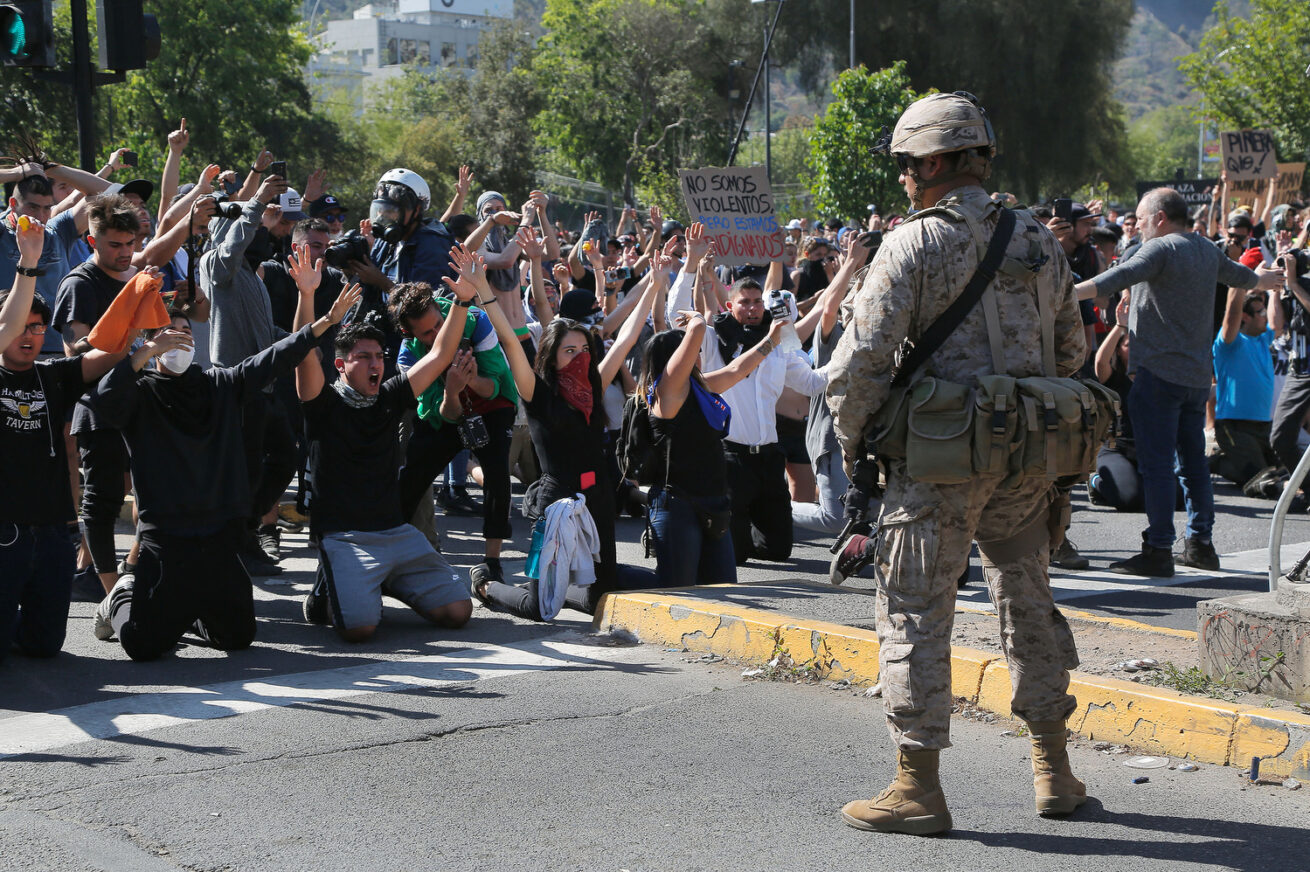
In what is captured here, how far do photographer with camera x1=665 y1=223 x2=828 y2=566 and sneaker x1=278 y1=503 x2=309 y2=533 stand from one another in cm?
306

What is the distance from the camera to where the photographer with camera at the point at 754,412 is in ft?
27.3

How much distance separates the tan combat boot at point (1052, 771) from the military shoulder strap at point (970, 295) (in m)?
1.17

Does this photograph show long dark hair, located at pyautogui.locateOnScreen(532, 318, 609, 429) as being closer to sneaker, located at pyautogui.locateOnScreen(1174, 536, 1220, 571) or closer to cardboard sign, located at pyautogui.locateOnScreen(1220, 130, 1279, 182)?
sneaker, located at pyautogui.locateOnScreen(1174, 536, 1220, 571)

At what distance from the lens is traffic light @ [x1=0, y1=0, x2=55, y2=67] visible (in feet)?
30.4

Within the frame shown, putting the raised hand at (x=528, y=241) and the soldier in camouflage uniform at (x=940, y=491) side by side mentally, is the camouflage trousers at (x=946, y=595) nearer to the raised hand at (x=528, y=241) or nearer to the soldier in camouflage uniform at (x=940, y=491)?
the soldier in camouflage uniform at (x=940, y=491)

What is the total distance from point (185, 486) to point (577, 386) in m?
1.99

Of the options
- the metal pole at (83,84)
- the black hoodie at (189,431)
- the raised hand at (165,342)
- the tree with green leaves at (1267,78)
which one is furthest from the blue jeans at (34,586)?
the tree with green leaves at (1267,78)

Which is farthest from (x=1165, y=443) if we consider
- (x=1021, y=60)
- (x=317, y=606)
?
(x=1021, y=60)

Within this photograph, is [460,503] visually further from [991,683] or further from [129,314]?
[991,683]

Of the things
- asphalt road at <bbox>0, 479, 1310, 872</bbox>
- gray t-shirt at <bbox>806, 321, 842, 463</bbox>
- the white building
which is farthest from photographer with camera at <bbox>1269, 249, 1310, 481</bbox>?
the white building

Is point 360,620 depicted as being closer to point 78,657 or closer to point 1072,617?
point 78,657

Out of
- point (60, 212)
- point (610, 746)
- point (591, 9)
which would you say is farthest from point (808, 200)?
point (610, 746)

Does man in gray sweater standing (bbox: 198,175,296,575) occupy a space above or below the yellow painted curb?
above

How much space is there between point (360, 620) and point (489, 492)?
4.77 feet
